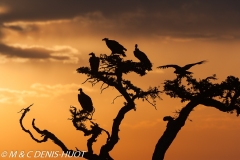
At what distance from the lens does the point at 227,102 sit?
39094mm

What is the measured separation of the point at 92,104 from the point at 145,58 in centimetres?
423

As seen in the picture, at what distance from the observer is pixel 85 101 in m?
39.8

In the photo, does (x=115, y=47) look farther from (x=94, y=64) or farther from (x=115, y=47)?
(x=94, y=64)

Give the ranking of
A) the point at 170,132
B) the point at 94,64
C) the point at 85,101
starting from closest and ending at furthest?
the point at 94,64 < the point at 85,101 < the point at 170,132

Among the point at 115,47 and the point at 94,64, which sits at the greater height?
the point at 115,47

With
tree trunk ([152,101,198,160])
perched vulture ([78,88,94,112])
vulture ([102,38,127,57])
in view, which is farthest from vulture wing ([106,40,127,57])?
tree trunk ([152,101,198,160])

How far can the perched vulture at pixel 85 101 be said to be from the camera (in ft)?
128

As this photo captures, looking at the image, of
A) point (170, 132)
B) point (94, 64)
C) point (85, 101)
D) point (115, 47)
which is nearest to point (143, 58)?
point (115, 47)

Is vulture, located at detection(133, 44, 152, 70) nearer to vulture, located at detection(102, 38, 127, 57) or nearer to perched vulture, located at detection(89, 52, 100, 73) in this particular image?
vulture, located at detection(102, 38, 127, 57)

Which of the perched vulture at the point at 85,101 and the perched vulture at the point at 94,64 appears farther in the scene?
the perched vulture at the point at 85,101

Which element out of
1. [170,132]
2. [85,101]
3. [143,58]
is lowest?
[170,132]

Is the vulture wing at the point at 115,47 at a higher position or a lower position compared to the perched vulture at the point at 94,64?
higher

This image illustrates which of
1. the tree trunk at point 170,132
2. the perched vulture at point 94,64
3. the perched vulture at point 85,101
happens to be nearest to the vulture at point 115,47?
the perched vulture at point 94,64

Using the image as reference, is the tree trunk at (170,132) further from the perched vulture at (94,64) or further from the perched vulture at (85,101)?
the perched vulture at (94,64)
